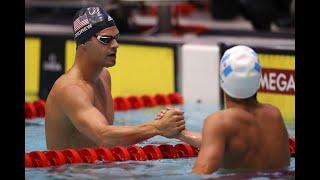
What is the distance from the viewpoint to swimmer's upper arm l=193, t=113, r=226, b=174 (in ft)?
16.1

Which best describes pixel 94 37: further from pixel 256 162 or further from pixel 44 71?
pixel 44 71

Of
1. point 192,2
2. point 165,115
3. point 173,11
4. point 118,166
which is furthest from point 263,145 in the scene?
point 192,2

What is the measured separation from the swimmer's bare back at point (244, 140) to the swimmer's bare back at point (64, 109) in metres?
1.04

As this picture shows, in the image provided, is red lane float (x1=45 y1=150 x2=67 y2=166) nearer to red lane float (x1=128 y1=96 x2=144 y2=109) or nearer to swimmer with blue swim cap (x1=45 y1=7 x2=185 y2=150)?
swimmer with blue swim cap (x1=45 y1=7 x2=185 y2=150)

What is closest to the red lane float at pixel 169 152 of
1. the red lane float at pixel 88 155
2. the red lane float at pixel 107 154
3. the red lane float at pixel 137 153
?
the red lane float at pixel 107 154

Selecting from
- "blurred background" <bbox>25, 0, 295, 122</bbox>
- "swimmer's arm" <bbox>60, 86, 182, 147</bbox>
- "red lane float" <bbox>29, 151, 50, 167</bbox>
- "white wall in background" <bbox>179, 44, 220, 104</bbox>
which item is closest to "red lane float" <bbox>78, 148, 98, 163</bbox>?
"swimmer's arm" <bbox>60, 86, 182, 147</bbox>

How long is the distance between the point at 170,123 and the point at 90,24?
0.83 m

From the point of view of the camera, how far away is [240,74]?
16.4ft

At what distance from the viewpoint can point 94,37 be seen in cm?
603

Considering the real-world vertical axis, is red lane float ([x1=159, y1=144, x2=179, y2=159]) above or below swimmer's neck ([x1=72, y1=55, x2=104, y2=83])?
below

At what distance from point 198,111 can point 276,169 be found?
406cm

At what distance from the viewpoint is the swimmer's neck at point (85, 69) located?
19.9 feet

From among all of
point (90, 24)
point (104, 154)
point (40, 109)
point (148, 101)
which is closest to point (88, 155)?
point (104, 154)

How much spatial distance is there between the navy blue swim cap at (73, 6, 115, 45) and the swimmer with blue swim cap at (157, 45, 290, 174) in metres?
1.19
